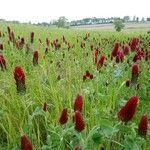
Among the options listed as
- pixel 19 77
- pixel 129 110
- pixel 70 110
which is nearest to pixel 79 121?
pixel 129 110

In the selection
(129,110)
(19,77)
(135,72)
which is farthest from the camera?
(135,72)

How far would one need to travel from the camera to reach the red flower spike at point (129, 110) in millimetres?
2186

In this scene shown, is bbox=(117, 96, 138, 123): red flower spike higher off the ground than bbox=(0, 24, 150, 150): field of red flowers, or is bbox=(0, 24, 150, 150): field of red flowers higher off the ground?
bbox=(117, 96, 138, 123): red flower spike

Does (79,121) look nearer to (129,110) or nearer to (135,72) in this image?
(129,110)

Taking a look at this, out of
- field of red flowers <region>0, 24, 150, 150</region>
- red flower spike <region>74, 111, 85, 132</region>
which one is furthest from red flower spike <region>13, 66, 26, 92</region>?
red flower spike <region>74, 111, 85, 132</region>

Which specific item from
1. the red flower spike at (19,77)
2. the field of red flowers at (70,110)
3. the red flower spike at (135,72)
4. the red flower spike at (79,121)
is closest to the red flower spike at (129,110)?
the field of red flowers at (70,110)

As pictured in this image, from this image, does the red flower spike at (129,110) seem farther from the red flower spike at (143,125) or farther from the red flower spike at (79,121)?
the red flower spike at (79,121)

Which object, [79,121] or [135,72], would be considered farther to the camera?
[135,72]

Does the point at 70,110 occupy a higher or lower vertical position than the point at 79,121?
lower

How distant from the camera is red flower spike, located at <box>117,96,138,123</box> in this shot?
2.19m

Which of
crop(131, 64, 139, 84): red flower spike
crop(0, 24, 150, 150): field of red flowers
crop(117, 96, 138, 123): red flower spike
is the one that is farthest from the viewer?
crop(131, 64, 139, 84): red flower spike

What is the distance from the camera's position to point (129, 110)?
7.27 ft

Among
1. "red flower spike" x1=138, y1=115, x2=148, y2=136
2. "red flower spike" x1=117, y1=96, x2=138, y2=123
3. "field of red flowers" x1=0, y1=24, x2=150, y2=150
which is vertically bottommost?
"field of red flowers" x1=0, y1=24, x2=150, y2=150

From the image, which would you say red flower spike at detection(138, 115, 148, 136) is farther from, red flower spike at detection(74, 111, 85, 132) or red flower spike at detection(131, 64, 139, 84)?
red flower spike at detection(131, 64, 139, 84)
